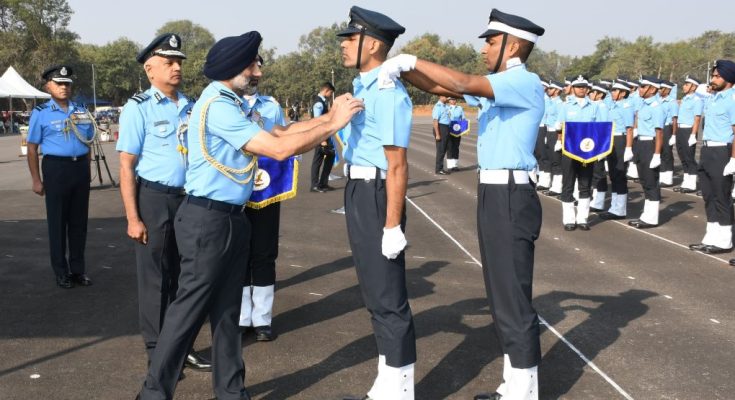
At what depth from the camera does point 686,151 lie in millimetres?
14797

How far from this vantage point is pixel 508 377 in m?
3.91

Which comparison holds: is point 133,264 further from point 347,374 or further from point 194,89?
point 194,89

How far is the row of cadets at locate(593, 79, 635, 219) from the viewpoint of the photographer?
10.8 m

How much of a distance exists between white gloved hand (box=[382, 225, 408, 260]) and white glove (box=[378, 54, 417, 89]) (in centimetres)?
80

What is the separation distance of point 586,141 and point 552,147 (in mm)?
4427

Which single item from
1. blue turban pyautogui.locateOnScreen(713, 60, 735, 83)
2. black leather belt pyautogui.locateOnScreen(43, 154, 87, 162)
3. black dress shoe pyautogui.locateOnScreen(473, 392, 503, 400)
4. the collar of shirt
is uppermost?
blue turban pyautogui.locateOnScreen(713, 60, 735, 83)

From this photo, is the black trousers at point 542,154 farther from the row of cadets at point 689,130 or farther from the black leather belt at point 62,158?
the black leather belt at point 62,158

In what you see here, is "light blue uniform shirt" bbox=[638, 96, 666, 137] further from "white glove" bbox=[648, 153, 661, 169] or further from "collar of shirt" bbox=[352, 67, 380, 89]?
"collar of shirt" bbox=[352, 67, 380, 89]

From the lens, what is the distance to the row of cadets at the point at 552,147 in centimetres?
1384

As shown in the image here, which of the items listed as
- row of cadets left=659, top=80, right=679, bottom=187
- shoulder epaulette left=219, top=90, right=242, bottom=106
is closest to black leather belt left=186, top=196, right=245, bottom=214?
shoulder epaulette left=219, top=90, right=242, bottom=106

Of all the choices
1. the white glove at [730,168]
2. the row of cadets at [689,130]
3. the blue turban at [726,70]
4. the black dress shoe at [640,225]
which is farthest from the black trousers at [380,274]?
the row of cadets at [689,130]

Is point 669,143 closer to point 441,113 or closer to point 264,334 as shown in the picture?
point 441,113

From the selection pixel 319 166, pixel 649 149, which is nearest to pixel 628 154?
pixel 649 149

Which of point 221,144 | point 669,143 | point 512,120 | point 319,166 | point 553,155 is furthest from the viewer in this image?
point 669,143
